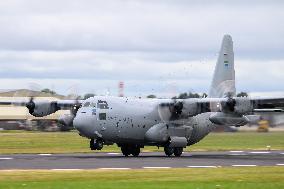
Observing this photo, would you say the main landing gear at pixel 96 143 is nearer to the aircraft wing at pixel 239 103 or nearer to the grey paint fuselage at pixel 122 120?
the grey paint fuselage at pixel 122 120

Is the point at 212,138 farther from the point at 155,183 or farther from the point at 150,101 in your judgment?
the point at 155,183

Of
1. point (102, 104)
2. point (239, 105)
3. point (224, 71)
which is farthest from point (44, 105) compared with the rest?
point (239, 105)

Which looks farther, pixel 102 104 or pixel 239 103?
pixel 102 104

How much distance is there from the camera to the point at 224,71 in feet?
204

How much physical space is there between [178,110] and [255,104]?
5.71 metres

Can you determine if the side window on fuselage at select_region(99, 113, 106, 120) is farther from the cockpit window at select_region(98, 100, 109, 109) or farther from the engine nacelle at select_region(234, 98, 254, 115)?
the engine nacelle at select_region(234, 98, 254, 115)

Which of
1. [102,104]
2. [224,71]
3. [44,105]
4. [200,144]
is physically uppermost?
[224,71]

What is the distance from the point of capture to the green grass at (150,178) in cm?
3144

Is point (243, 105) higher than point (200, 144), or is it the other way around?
point (243, 105)

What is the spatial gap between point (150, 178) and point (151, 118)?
21.0 meters

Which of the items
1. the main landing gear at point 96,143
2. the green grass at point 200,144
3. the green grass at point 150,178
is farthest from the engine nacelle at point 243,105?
the green grass at point 200,144

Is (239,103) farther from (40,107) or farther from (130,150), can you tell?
(40,107)

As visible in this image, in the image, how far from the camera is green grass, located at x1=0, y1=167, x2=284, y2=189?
1238 inches

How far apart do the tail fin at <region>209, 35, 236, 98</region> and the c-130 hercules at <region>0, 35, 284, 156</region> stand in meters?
1.41
